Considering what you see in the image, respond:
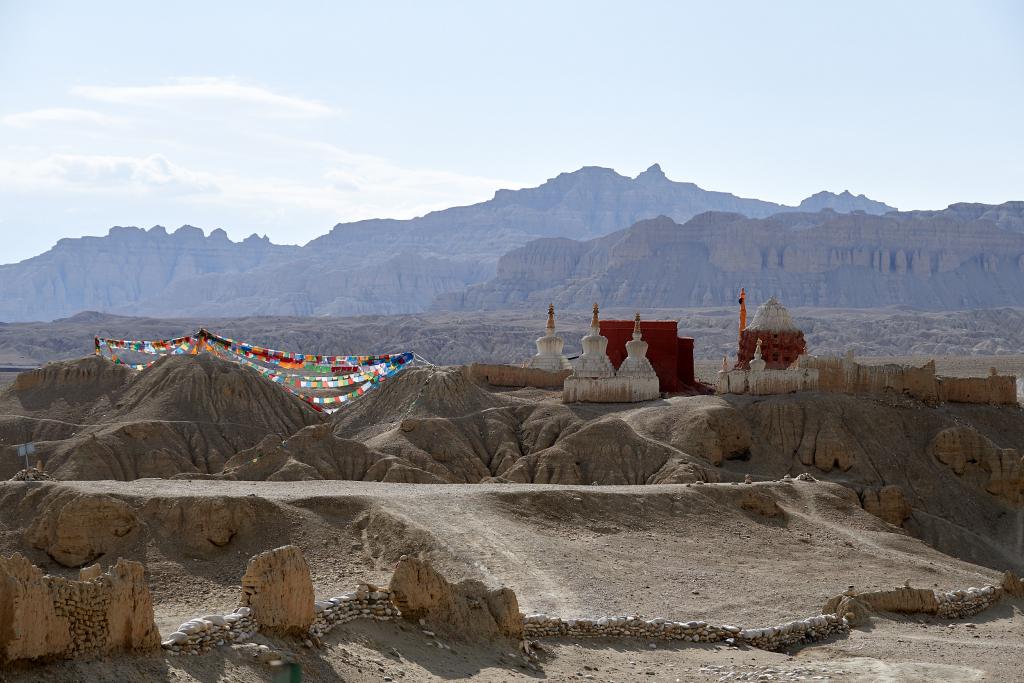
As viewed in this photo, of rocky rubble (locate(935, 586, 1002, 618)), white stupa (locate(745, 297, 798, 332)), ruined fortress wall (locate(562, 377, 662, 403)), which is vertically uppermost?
white stupa (locate(745, 297, 798, 332))

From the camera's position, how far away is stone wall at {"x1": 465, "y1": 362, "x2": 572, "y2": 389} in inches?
2301

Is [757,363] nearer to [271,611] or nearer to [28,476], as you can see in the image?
[28,476]

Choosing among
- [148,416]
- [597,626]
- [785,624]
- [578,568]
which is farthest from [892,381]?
[597,626]

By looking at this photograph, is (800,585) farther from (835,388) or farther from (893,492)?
(835,388)

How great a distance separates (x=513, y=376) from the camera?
5897cm

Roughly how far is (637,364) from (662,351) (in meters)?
4.93

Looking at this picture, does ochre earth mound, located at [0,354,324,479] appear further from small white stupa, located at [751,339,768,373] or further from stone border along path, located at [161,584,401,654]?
stone border along path, located at [161,584,401,654]

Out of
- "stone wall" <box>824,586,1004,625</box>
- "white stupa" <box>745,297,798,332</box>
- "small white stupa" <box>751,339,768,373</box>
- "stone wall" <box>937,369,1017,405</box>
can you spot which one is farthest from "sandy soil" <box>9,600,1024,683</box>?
"white stupa" <box>745,297,798,332</box>

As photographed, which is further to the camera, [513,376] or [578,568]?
[513,376]

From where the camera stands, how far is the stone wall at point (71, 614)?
672 inches

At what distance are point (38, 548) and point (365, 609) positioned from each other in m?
8.97

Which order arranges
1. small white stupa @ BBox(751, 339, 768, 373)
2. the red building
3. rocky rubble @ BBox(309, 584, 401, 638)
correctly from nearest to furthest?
rocky rubble @ BBox(309, 584, 401, 638)
small white stupa @ BBox(751, 339, 768, 373)
the red building

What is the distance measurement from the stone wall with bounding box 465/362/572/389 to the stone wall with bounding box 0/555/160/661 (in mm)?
39967

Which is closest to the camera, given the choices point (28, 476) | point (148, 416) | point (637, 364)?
point (28, 476)
